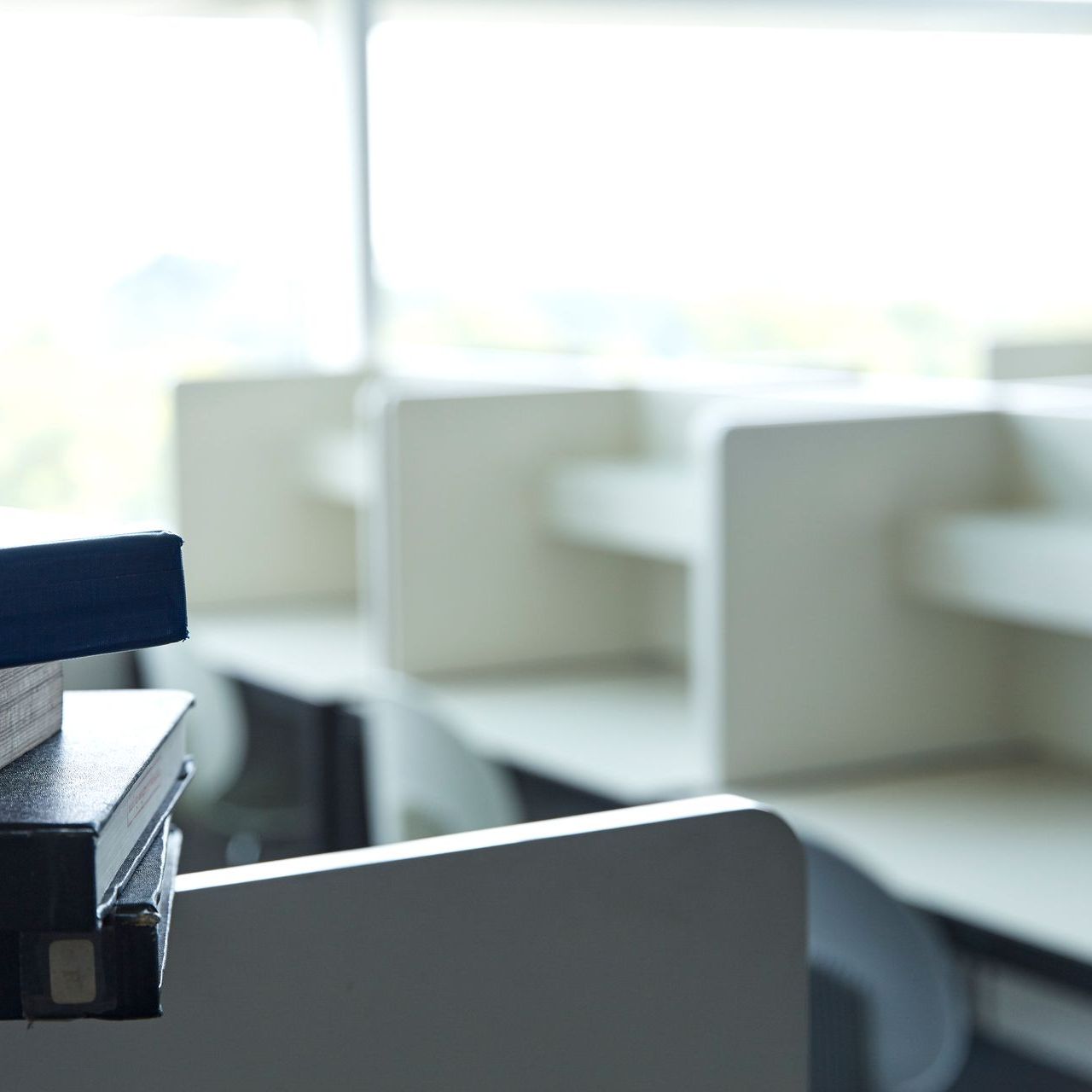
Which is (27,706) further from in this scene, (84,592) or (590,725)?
(590,725)

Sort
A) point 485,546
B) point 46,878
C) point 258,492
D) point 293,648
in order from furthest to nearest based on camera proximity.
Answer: point 258,492 < point 293,648 < point 485,546 < point 46,878

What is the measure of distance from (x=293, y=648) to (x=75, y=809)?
263cm

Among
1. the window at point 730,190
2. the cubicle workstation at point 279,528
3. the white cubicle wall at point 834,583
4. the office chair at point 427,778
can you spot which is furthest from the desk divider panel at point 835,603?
the window at point 730,190

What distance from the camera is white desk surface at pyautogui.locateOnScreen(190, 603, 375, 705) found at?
2812 millimetres

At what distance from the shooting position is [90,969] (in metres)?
0.53

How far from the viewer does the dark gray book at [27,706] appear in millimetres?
569

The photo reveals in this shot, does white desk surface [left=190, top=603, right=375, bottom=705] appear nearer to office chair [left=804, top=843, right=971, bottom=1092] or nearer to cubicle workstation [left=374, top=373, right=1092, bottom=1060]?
cubicle workstation [left=374, top=373, right=1092, bottom=1060]

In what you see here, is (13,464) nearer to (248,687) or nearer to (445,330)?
(248,687)

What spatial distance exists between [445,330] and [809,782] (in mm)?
2954

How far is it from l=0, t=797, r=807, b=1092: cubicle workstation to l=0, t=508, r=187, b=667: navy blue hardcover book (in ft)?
0.49

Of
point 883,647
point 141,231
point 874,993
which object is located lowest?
point 874,993

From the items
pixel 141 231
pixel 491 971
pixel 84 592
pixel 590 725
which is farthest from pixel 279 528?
pixel 84 592

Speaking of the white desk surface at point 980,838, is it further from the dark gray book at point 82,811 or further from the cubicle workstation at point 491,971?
the dark gray book at point 82,811

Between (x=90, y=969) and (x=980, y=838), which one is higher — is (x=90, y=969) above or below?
above
